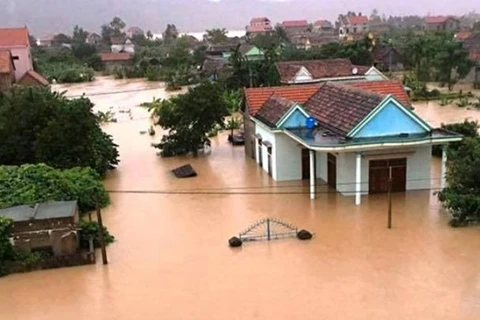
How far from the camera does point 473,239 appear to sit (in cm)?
1535

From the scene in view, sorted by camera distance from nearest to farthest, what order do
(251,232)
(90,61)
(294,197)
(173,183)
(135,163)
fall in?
(251,232) → (294,197) → (173,183) → (135,163) → (90,61)

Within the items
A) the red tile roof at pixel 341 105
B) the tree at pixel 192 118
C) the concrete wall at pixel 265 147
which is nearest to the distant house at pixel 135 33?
the tree at pixel 192 118

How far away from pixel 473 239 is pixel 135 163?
50.0ft

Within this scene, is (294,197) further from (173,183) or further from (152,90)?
(152,90)

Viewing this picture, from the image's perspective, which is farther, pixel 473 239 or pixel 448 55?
pixel 448 55

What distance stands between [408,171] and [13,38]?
139 ft

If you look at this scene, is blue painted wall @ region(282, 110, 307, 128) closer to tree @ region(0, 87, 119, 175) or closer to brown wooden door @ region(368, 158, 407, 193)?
brown wooden door @ region(368, 158, 407, 193)

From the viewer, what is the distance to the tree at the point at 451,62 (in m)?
45.7

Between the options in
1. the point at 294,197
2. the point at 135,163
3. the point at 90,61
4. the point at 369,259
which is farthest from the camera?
the point at 90,61

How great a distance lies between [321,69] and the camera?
133ft

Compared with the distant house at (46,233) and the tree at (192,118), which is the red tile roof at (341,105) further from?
the distant house at (46,233)

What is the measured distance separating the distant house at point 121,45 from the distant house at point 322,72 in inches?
2407

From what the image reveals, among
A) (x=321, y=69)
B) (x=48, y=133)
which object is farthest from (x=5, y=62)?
(x=48, y=133)

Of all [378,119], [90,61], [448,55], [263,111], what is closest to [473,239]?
[378,119]
